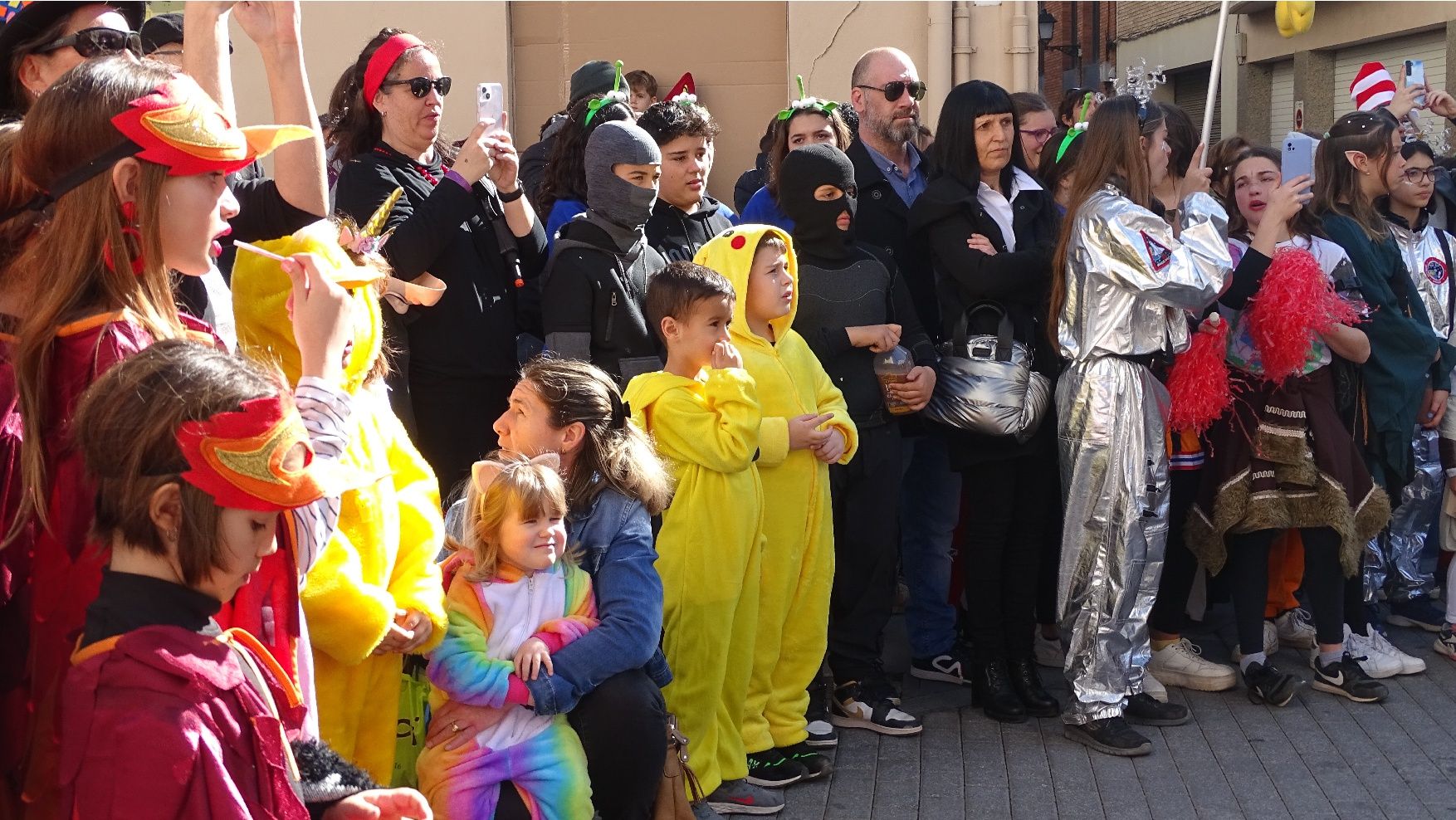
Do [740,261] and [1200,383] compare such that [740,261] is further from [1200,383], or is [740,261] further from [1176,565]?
[1176,565]

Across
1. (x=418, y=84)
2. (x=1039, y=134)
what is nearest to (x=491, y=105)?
(x=418, y=84)

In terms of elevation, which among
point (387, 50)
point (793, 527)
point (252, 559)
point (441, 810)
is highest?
point (387, 50)

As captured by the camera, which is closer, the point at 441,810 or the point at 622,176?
the point at 441,810

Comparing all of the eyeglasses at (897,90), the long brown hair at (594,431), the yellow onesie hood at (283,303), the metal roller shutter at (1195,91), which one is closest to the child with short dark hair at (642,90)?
the eyeglasses at (897,90)

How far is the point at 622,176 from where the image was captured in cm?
467

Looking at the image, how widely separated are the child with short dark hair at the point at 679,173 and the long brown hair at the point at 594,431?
1.42 metres

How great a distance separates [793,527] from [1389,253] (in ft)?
10.0

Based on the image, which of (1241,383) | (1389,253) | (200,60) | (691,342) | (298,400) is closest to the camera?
(298,400)

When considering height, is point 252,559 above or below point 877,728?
above

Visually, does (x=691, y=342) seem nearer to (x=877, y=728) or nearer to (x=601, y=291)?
(x=601, y=291)

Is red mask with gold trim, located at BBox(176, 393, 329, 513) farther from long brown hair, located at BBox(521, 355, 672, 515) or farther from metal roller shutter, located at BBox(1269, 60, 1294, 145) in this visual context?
metal roller shutter, located at BBox(1269, 60, 1294, 145)

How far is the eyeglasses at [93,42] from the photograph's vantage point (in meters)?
3.13

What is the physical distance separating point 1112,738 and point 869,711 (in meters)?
0.83

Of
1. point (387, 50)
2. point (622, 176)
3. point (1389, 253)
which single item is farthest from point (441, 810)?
point (1389, 253)
